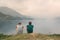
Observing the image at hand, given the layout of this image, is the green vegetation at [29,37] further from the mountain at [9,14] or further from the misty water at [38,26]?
the mountain at [9,14]

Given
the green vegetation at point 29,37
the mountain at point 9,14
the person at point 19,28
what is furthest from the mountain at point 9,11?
the green vegetation at point 29,37

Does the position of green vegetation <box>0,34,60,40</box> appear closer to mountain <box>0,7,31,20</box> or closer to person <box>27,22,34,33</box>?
person <box>27,22,34,33</box>

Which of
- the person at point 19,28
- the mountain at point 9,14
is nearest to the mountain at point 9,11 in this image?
the mountain at point 9,14

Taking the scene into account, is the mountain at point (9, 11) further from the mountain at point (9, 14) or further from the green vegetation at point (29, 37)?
the green vegetation at point (29, 37)

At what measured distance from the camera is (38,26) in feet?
5.16

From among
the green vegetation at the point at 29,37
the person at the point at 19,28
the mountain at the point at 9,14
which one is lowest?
the green vegetation at the point at 29,37

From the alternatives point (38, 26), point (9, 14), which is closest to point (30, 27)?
point (38, 26)

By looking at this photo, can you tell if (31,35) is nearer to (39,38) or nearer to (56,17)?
(39,38)

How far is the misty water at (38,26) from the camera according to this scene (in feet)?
5.11

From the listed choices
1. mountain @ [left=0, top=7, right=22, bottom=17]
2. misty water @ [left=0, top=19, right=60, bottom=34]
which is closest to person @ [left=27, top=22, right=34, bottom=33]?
misty water @ [left=0, top=19, right=60, bottom=34]

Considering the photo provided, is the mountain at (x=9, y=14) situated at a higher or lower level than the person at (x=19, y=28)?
higher

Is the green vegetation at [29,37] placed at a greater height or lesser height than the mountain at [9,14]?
lesser

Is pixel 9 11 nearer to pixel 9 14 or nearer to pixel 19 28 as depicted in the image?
pixel 9 14

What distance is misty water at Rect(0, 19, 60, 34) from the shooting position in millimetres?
1558
